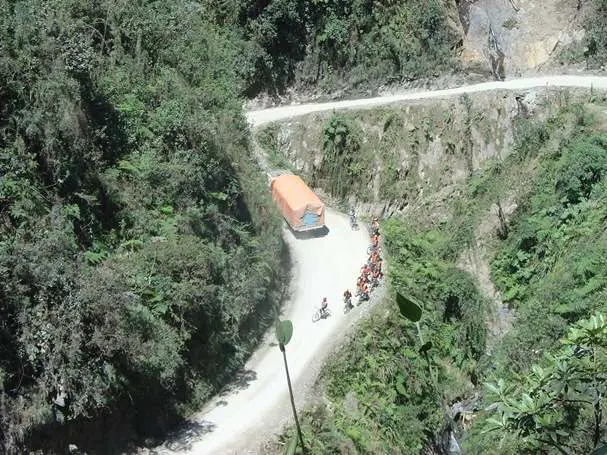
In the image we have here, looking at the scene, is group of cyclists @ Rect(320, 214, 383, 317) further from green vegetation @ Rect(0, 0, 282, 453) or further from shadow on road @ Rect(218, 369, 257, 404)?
shadow on road @ Rect(218, 369, 257, 404)

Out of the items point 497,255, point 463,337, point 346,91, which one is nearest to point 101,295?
point 463,337

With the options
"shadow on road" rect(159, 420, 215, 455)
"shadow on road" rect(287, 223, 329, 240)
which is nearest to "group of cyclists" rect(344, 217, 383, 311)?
"shadow on road" rect(287, 223, 329, 240)

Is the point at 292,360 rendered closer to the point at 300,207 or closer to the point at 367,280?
the point at 367,280

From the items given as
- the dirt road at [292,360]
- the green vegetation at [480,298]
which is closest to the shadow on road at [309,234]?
the dirt road at [292,360]

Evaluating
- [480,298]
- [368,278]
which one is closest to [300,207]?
[368,278]

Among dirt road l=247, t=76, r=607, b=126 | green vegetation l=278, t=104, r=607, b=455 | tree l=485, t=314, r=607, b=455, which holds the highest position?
tree l=485, t=314, r=607, b=455

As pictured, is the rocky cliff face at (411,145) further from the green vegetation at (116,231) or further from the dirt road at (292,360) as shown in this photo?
the green vegetation at (116,231)
